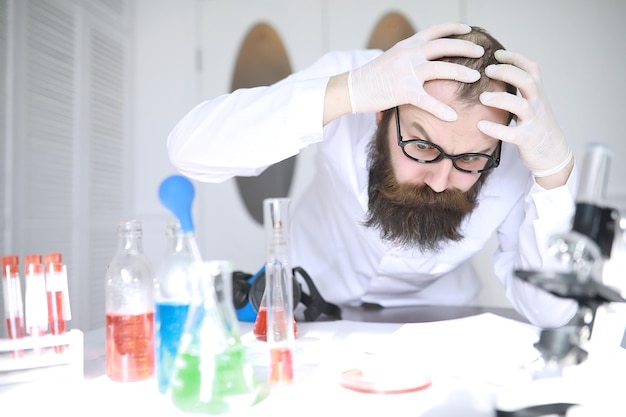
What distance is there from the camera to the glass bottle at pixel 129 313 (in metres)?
0.92

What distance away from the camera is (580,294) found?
1.92ft

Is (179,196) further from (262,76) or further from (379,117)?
(262,76)

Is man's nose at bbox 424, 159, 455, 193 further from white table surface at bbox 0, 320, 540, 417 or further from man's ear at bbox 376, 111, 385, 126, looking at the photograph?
white table surface at bbox 0, 320, 540, 417

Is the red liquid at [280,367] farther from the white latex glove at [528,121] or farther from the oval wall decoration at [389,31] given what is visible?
the oval wall decoration at [389,31]

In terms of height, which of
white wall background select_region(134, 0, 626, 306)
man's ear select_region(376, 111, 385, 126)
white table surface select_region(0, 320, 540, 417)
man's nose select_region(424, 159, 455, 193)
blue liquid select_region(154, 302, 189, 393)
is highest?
white wall background select_region(134, 0, 626, 306)

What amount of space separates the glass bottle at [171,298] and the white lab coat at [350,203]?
0.55 m

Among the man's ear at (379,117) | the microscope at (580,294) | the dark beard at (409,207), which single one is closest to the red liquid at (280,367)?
the microscope at (580,294)

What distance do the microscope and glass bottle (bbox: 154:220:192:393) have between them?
0.49 meters

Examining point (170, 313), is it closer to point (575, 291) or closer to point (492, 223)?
point (575, 291)

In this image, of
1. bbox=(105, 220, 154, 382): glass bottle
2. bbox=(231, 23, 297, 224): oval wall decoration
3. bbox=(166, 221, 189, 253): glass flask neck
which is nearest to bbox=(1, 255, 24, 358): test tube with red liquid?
bbox=(105, 220, 154, 382): glass bottle

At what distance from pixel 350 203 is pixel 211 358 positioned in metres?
1.07

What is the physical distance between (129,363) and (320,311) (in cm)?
62

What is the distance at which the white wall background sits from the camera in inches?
120

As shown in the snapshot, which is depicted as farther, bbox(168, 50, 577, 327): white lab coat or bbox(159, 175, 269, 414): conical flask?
bbox(168, 50, 577, 327): white lab coat
